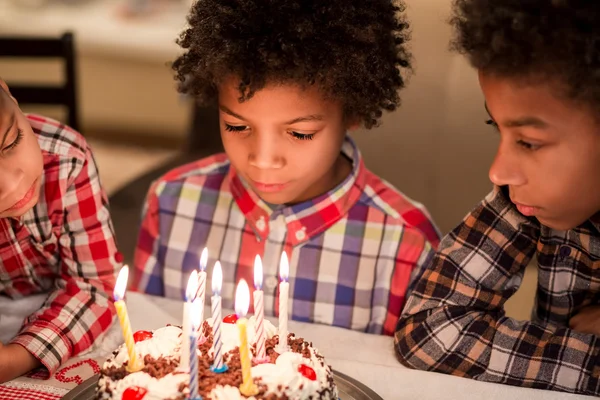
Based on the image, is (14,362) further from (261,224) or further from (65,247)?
(261,224)

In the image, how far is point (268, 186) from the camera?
143 cm

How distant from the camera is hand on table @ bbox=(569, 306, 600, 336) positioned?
1.30m

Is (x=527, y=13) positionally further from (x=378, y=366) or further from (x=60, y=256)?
(x=60, y=256)

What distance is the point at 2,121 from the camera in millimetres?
1129

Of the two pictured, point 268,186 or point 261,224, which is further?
point 261,224

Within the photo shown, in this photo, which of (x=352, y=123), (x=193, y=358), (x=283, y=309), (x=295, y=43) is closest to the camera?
(x=193, y=358)

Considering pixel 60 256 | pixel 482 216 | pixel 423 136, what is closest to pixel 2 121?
pixel 60 256

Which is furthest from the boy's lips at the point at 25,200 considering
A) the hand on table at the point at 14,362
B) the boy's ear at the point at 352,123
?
the boy's ear at the point at 352,123

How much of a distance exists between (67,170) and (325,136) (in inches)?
19.3

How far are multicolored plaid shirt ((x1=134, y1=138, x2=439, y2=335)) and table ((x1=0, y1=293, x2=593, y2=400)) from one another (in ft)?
0.53

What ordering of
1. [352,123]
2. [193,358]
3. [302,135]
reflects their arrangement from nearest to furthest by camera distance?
[193,358] → [302,135] → [352,123]

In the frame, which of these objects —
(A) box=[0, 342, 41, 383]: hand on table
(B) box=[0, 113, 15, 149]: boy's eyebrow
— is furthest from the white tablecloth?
(B) box=[0, 113, 15, 149]: boy's eyebrow

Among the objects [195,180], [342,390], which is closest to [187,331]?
[342,390]

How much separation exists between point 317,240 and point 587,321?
56 centimetres
